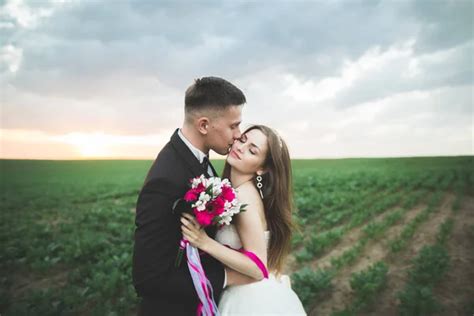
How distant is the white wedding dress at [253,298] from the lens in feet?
9.16

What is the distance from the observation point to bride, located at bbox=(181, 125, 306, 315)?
8.71 ft

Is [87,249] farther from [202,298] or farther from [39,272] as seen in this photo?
[202,298]

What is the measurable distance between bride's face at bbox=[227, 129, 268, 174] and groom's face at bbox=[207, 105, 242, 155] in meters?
0.09

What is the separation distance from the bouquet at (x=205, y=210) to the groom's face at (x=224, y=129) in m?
0.58

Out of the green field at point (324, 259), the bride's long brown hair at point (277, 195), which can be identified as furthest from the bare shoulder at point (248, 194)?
the green field at point (324, 259)

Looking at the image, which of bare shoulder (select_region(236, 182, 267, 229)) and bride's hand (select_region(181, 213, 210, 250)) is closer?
bride's hand (select_region(181, 213, 210, 250))

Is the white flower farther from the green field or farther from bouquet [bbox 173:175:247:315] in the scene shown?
the green field

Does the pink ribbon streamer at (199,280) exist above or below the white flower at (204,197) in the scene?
below

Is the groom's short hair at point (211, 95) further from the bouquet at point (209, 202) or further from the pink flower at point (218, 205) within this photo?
the pink flower at point (218, 205)

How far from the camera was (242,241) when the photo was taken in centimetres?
281

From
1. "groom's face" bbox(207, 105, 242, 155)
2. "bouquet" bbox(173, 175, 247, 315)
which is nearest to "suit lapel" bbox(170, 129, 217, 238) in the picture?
"bouquet" bbox(173, 175, 247, 315)

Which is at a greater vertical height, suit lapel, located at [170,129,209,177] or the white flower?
suit lapel, located at [170,129,209,177]

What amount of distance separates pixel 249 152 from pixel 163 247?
1.14 metres

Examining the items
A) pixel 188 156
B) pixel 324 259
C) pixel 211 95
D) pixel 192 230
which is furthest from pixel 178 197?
pixel 324 259
